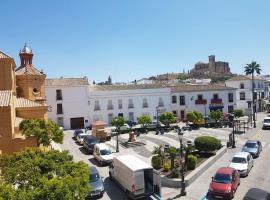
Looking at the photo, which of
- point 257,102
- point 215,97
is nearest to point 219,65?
point 257,102

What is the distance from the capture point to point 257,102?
70.1 m

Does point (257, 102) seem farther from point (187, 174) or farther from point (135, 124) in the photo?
point (187, 174)

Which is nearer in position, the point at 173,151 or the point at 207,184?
the point at 207,184

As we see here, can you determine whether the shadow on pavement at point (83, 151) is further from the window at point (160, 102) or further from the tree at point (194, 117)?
→ the window at point (160, 102)

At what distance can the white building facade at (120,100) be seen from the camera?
49656 millimetres

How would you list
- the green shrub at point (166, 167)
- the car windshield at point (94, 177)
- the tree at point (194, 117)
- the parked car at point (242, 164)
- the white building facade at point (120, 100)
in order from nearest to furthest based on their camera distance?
the car windshield at point (94, 177) → the parked car at point (242, 164) → the green shrub at point (166, 167) → the tree at point (194, 117) → the white building facade at point (120, 100)

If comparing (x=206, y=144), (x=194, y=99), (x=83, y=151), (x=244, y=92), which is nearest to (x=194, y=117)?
(x=194, y=99)

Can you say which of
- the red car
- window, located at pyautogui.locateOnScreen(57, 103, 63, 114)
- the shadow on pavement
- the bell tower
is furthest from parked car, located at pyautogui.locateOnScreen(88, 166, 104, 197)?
window, located at pyautogui.locateOnScreen(57, 103, 63, 114)

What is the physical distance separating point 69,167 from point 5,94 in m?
14.2

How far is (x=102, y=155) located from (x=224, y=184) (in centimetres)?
1179

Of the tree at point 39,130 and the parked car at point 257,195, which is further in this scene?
the tree at point 39,130

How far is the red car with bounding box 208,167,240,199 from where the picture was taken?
19.1m

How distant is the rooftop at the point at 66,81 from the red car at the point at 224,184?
33.4 m

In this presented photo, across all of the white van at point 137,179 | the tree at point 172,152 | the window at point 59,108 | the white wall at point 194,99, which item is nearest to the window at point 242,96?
the white wall at point 194,99
